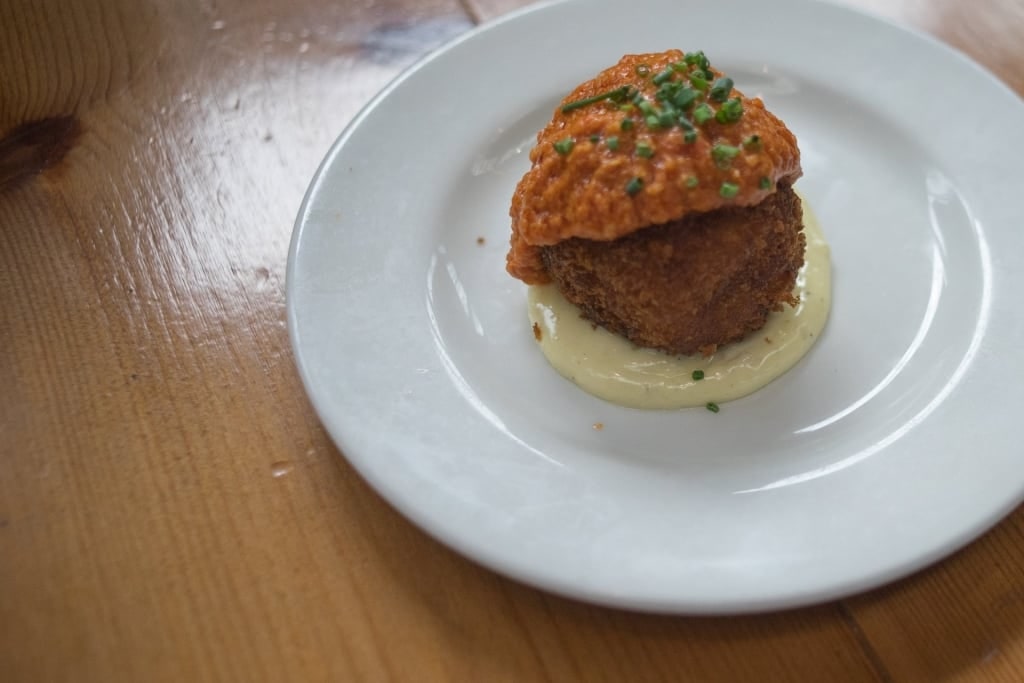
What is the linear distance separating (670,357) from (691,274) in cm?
31

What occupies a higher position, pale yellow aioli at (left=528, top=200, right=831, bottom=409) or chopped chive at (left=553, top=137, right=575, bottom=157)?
chopped chive at (left=553, top=137, right=575, bottom=157)

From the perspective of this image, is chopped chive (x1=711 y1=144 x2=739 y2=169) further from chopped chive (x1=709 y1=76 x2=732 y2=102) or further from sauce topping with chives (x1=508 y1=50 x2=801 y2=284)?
chopped chive (x1=709 y1=76 x2=732 y2=102)

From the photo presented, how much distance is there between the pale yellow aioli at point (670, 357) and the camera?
221 centimetres

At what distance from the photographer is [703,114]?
1.94 m

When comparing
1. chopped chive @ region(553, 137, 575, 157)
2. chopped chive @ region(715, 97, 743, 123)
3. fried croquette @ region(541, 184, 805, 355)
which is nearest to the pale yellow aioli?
fried croquette @ region(541, 184, 805, 355)

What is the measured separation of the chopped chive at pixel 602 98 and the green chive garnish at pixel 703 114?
20 centimetres

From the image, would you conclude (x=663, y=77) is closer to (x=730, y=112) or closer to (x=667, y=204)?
(x=730, y=112)

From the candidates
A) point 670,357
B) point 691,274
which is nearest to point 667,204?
point 691,274

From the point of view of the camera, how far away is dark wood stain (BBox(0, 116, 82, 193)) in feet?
8.80

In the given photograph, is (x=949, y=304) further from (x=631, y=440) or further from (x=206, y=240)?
(x=206, y=240)

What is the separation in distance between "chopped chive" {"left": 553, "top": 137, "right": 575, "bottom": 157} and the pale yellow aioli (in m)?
0.52

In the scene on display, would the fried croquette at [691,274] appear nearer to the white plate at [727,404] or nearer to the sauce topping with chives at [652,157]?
the sauce topping with chives at [652,157]

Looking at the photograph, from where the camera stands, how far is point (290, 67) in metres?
3.09

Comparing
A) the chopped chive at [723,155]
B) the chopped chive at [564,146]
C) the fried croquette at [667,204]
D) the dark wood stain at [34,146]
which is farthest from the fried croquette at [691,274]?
the dark wood stain at [34,146]
